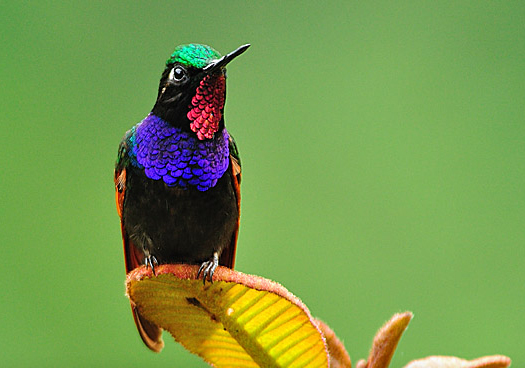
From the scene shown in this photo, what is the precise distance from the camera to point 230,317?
1.07 m

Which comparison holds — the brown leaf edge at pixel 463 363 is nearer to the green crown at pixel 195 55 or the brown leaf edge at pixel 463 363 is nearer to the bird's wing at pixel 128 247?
the bird's wing at pixel 128 247

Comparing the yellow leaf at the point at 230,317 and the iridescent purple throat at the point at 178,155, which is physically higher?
the iridescent purple throat at the point at 178,155

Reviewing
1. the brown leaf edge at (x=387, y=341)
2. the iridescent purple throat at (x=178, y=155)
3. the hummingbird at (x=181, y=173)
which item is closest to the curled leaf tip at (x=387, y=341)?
the brown leaf edge at (x=387, y=341)

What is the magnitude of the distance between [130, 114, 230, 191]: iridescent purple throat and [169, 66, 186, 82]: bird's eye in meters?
0.11

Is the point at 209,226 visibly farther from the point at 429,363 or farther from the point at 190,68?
the point at 429,363

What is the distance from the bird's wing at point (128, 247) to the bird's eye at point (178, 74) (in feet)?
0.74

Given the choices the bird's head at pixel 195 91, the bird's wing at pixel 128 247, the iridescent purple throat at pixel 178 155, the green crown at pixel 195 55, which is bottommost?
the bird's wing at pixel 128 247

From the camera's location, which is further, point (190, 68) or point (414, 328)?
point (414, 328)

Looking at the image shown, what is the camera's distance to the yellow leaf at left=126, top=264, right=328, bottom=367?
0.99 metres

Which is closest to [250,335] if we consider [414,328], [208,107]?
[208,107]

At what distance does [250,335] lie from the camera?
106 cm

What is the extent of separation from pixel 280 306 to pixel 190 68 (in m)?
0.79

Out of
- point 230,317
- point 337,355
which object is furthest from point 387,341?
point 230,317

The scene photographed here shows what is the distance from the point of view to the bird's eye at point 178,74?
5.35ft
